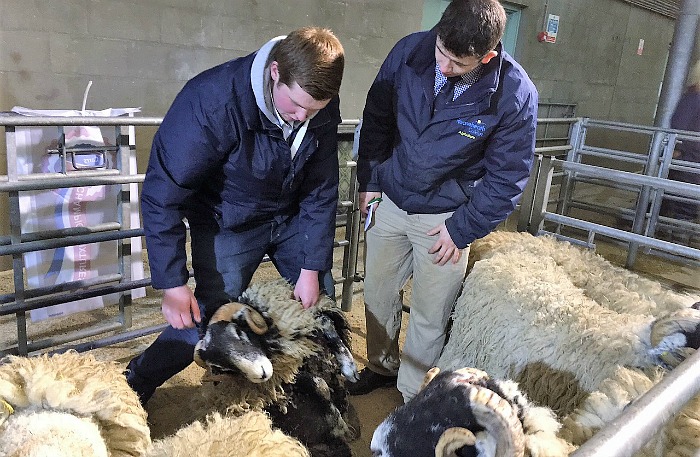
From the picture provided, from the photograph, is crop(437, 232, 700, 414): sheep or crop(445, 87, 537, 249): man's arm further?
crop(445, 87, 537, 249): man's arm

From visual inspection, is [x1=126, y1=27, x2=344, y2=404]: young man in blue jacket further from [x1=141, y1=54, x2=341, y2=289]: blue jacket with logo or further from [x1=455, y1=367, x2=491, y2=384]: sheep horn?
[x1=455, y1=367, x2=491, y2=384]: sheep horn

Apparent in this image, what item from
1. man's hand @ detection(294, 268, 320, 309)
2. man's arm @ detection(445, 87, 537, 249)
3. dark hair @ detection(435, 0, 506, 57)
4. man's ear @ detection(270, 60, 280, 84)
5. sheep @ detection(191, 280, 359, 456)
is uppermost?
dark hair @ detection(435, 0, 506, 57)

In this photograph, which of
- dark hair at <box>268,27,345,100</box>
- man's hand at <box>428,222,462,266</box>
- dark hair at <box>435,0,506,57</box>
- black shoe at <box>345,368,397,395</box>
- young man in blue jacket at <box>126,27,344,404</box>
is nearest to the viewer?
dark hair at <box>268,27,345,100</box>

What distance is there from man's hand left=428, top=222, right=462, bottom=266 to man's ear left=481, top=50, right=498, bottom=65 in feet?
2.55

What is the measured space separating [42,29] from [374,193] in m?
3.02

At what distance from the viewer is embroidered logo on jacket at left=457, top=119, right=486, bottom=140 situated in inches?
92.6

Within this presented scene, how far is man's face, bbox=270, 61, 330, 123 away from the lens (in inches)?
71.4

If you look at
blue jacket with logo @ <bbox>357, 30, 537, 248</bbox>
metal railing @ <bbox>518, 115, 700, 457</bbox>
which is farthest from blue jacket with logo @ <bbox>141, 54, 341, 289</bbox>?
metal railing @ <bbox>518, 115, 700, 457</bbox>

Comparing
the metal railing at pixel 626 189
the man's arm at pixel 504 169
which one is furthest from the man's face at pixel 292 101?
the metal railing at pixel 626 189

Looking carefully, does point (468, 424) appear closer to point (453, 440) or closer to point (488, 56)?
point (453, 440)

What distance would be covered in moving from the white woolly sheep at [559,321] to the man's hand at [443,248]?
285 mm

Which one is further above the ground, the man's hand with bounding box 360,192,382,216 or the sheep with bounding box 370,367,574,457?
the man's hand with bounding box 360,192,382,216

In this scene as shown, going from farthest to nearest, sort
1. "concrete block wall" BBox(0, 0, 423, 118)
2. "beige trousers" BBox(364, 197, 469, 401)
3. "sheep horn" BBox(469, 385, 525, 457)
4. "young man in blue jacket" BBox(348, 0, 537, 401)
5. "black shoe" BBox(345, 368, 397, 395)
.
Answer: "concrete block wall" BBox(0, 0, 423, 118) < "black shoe" BBox(345, 368, 397, 395) < "beige trousers" BBox(364, 197, 469, 401) < "young man in blue jacket" BBox(348, 0, 537, 401) < "sheep horn" BBox(469, 385, 525, 457)

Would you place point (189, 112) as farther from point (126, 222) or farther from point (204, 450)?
point (126, 222)
